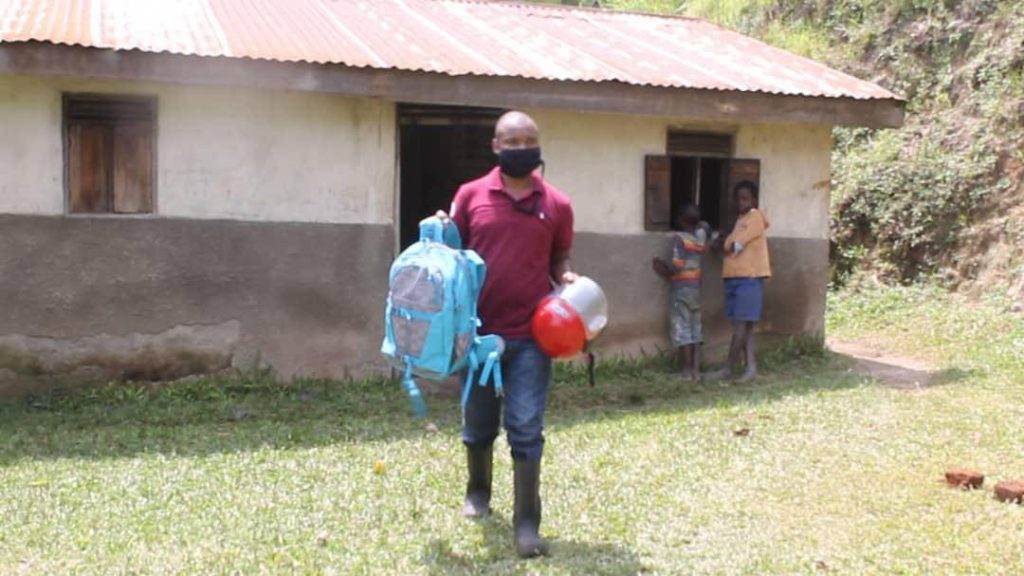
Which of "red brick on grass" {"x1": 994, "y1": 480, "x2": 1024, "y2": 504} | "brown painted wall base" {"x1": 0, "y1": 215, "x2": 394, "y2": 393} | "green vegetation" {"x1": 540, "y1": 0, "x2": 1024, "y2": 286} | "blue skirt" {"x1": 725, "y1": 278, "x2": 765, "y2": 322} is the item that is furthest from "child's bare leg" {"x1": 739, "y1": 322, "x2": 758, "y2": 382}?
"green vegetation" {"x1": 540, "y1": 0, "x2": 1024, "y2": 286}

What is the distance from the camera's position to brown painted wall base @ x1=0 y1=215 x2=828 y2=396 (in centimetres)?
742

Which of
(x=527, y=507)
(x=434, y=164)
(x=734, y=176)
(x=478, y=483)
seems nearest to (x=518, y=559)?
(x=527, y=507)

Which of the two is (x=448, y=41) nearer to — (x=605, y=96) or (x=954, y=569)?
→ (x=605, y=96)

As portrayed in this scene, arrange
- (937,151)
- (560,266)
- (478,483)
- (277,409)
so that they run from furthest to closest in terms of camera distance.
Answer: (937,151) < (277,409) < (478,483) < (560,266)

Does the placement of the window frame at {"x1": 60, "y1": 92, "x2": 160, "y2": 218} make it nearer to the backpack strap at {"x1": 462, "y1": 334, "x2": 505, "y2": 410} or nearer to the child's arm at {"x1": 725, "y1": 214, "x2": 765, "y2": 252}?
the backpack strap at {"x1": 462, "y1": 334, "x2": 505, "y2": 410}

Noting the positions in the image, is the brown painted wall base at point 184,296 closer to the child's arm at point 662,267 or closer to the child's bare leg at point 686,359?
the child's arm at point 662,267

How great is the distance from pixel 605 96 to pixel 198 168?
307cm

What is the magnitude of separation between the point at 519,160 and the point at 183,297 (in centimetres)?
403

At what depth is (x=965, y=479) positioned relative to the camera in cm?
566

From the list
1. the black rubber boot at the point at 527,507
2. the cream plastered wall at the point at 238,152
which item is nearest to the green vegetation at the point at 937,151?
the cream plastered wall at the point at 238,152

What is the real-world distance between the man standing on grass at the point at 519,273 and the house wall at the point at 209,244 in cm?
362

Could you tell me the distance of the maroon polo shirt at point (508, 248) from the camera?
4613 mm

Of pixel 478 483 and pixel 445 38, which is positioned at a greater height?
pixel 445 38

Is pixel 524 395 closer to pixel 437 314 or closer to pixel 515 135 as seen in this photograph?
pixel 437 314
